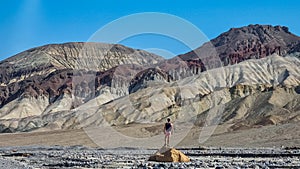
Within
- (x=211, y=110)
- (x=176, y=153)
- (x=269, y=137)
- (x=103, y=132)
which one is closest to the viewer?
(x=176, y=153)

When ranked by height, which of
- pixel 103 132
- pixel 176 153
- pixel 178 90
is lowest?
pixel 176 153

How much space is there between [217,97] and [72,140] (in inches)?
2143

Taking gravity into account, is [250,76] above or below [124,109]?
above

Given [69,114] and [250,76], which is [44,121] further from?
[250,76]

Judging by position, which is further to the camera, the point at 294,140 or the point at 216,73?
the point at 216,73

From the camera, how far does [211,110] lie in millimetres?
127375

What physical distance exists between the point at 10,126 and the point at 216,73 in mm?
71230

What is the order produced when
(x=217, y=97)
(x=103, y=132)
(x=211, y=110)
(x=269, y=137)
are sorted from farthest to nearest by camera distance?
(x=217, y=97)
(x=211, y=110)
(x=103, y=132)
(x=269, y=137)

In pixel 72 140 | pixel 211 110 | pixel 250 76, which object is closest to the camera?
pixel 72 140

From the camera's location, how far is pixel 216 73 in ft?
627

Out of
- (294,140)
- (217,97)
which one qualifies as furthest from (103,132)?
(217,97)

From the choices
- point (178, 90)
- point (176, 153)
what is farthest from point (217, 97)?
point (176, 153)

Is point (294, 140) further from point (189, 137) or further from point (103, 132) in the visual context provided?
point (103, 132)

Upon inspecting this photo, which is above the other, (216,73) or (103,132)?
(216,73)
